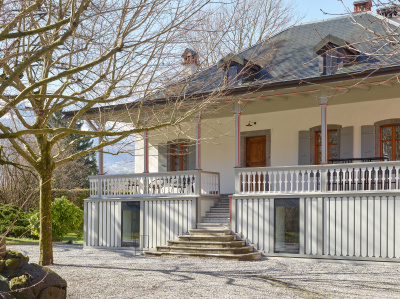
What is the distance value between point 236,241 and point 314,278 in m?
3.87

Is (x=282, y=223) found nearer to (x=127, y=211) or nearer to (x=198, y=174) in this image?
(x=198, y=174)

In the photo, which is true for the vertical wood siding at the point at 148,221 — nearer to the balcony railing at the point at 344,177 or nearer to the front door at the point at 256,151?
the balcony railing at the point at 344,177

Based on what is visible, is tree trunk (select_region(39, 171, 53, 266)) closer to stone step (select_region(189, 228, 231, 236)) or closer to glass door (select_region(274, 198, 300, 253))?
stone step (select_region(189, 228, 231, 236))

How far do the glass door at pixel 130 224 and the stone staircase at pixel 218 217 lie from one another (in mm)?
2287

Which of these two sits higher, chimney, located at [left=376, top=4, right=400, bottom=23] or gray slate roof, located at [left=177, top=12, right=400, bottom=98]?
gray slate roof, located at [left=177, top=12, right=400, bottom=98]

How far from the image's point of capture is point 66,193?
25938 millimetres

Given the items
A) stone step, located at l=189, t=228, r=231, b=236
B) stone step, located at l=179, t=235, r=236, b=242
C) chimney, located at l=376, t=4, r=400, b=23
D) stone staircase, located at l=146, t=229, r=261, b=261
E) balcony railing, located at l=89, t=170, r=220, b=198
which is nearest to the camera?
chimney, located at l=376, t=4, r=400, b=23

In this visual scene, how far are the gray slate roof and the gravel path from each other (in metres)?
4.73

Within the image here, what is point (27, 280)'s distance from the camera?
319 inches

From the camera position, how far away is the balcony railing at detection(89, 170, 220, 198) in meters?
16.4

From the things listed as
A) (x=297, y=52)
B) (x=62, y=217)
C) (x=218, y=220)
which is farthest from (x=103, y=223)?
(x=297, y=52)

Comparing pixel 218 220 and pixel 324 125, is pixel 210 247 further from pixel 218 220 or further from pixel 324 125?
pixel 324 125

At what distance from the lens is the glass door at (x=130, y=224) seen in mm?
17281

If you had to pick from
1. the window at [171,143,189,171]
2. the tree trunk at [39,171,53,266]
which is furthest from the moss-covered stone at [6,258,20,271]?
the window at [171,143,189,171]
